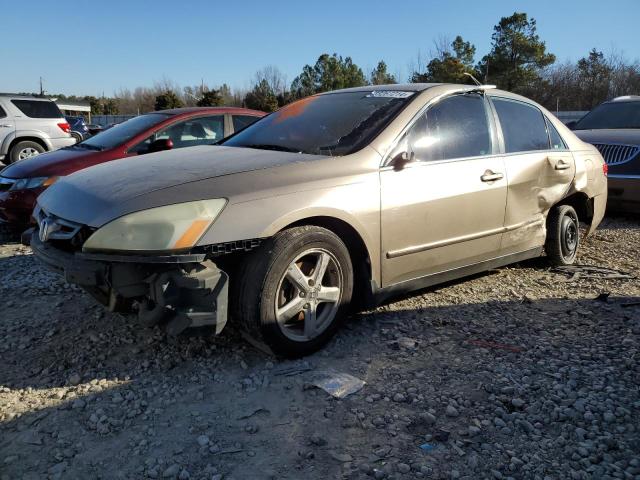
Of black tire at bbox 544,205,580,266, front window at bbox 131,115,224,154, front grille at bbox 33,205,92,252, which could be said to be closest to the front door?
black tire at bbox 544,205,580,266

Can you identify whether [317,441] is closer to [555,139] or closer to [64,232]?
[64,232]

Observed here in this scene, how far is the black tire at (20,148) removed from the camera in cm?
1130

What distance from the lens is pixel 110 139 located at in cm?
620

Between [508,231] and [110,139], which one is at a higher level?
[110,139]

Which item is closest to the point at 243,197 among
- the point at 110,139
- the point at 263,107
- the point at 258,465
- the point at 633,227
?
the point at 258,465

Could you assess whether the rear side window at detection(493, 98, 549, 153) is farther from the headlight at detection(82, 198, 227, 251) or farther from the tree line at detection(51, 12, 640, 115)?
the tree line at detection(51, 12, 640, 115)

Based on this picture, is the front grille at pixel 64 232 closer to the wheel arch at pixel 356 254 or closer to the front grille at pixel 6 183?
the wheel arch at pixel 356 254

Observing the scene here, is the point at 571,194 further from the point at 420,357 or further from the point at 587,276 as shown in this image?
the point at 420,357

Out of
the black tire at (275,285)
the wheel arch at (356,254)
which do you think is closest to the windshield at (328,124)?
the wheel arch at (356,254)

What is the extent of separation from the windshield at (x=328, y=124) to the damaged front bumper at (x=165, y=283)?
46.8 inches

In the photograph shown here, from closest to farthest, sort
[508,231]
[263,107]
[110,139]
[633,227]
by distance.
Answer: [508,231], [110,139], [633,227], [263,107]

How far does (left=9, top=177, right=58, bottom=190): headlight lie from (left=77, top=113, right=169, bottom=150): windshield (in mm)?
727

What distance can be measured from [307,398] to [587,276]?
3.23 meters

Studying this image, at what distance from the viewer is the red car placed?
18.1ft
